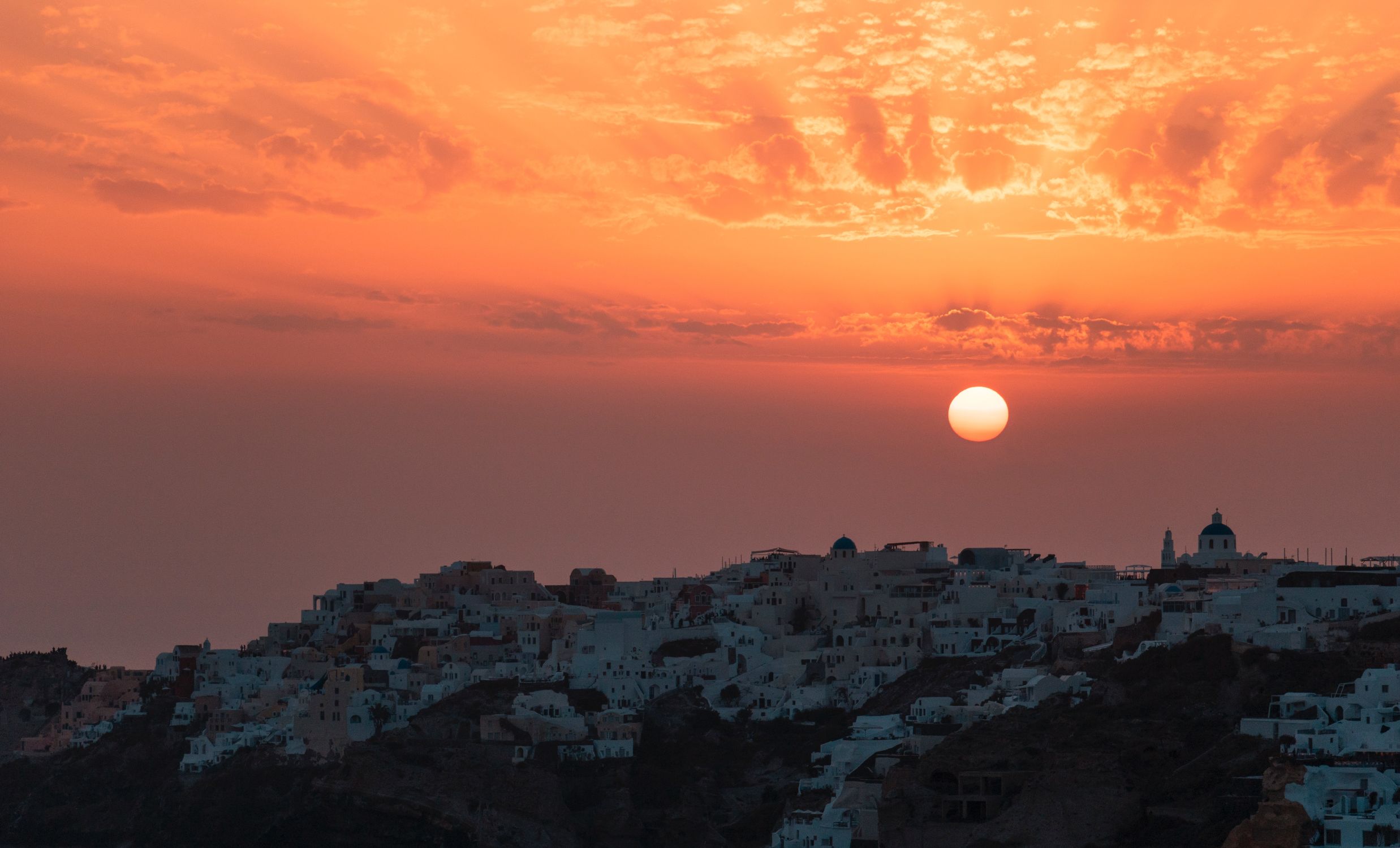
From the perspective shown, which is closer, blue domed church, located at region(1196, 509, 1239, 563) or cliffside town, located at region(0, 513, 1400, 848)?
cliffside town, located at region(0, 513, 1400, 848)

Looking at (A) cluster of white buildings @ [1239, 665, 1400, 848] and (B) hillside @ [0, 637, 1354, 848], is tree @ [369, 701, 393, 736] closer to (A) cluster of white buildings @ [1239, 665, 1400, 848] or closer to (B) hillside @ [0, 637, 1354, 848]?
(B) hillside @ [0, 637, 1354, 848]

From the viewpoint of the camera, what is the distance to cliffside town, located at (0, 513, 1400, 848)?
79.6 m

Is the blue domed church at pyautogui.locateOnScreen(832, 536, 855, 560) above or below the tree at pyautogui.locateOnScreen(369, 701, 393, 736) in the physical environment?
above

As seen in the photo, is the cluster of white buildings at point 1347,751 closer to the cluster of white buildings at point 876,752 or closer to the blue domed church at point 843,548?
the cluster of white buildings at point 876,752

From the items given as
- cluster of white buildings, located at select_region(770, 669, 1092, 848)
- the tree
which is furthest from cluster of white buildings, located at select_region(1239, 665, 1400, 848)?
the tree

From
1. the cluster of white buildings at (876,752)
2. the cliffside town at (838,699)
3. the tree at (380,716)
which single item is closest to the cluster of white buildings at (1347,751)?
the cliffside town at (838,699)

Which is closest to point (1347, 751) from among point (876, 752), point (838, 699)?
point (876, 752)

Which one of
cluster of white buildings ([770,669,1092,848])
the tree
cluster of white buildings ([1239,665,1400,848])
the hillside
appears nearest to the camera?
cluster of white buildings ([1239,665,1400,848])

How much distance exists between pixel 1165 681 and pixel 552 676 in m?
32.1

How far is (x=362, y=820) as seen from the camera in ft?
324

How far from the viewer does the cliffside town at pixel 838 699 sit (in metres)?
79.6

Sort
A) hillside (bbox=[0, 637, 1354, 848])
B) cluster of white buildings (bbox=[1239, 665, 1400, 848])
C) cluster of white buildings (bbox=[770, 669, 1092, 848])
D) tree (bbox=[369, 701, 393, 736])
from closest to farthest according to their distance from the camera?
1. cluster of white buildings (bbox=[1239, 665, 1400, 848])
2. hillside (bbox=[0, 637, 1354, 848])
3. cluster of white buildings (bbox=[770, 669, 1092, 848])
4. tree (bbox=[369, 701, 393, 736])

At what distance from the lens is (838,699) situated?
338 ft

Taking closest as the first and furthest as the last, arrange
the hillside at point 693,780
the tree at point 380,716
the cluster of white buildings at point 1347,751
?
1. the cluster of white buildings at point 1347,751
2. the hillside at point 693,780
3. the tree at point 380,716
